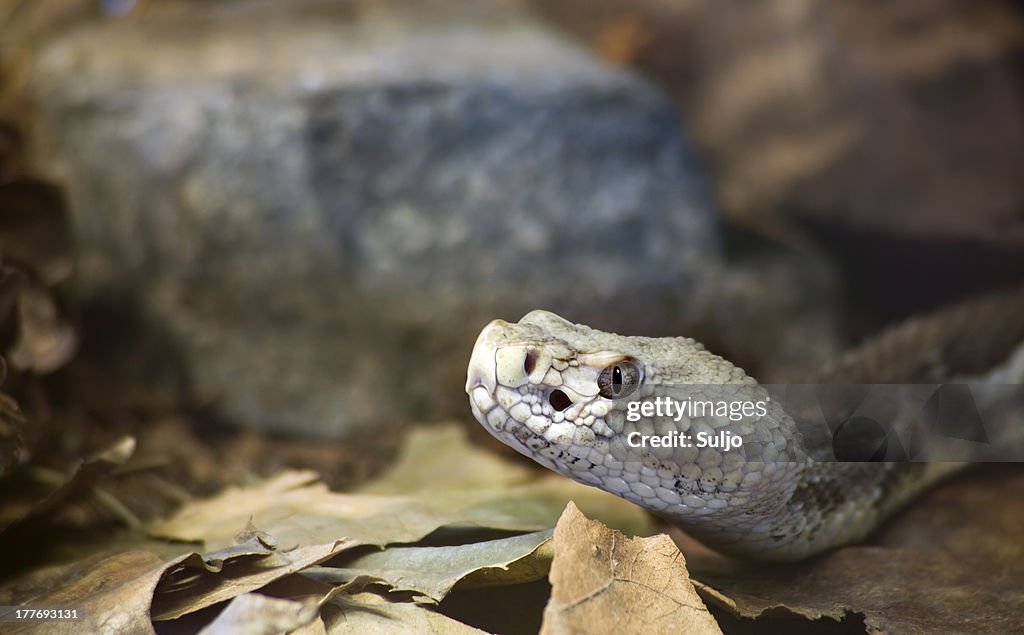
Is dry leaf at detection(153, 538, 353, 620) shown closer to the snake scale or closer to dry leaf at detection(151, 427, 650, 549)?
dry leaf at detection(151, 427, 650, 549)

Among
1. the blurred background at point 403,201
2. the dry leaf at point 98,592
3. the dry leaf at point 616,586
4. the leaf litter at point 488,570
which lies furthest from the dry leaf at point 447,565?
the blurred background at point 403,201

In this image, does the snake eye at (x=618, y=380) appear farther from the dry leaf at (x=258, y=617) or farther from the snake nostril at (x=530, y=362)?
the dry leaf at (x=258, y=617)

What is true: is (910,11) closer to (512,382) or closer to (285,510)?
(512,382)

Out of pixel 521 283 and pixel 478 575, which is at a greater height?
pixel 521 283

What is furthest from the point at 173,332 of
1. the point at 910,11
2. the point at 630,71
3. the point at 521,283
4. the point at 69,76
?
the point at 910,11
